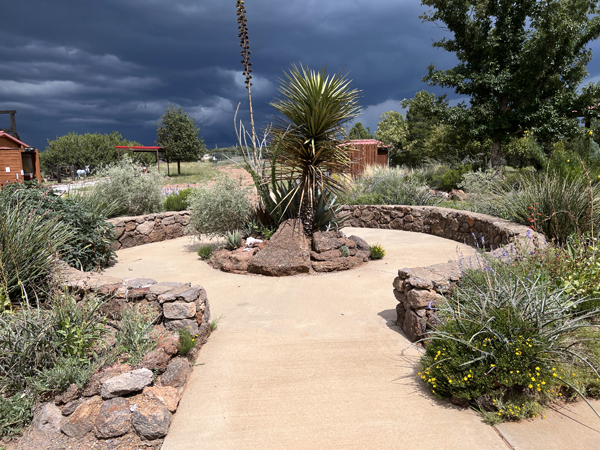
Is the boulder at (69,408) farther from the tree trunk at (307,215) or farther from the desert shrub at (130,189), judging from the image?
the desert shrub at (130,189)

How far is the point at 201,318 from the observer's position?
3.81m

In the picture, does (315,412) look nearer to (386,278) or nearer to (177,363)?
(177,363)

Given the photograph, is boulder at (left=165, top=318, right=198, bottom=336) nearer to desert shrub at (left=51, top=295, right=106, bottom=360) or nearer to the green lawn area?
desert shrub at (left=51, top=295, right=106, bottom=360)

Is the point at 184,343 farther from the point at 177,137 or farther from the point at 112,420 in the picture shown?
the point at 177,137

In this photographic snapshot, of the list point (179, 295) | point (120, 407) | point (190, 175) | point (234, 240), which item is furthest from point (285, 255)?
point (190, 175)

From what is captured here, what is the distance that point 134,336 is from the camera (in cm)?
318

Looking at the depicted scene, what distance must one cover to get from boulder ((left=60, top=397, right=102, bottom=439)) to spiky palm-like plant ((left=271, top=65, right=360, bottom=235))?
174 inches

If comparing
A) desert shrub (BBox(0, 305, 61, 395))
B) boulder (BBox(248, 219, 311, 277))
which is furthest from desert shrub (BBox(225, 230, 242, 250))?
desert shrub (BBox(0, 305, 61, 395))

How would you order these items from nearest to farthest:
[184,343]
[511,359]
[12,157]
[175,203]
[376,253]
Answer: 1. [511,359]
2. [184,343]
3. [376,253]
4. [175,203]
5. [12,157]

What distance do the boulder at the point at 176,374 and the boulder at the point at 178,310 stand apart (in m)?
0.47

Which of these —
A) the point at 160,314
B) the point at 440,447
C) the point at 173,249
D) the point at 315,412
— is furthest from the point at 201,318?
Answer: the point at 173,249

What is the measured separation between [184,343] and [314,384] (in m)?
1.20

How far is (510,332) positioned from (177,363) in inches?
101

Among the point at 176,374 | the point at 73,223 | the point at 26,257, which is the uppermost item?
the point at 73,223
